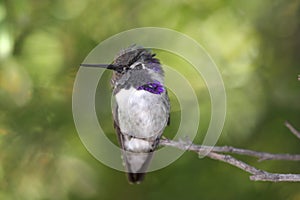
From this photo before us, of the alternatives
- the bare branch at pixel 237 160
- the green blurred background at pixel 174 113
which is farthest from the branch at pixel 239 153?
the green blurred background at pixel 174 113

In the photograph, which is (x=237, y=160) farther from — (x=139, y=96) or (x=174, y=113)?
(x=174, y=113)

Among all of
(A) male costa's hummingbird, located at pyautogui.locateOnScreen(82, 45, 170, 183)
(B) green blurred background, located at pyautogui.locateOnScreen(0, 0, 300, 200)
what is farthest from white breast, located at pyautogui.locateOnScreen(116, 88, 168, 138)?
(B) green blurred background, located at pyautogui.locateOnScreen(0, 0, 300, 200)

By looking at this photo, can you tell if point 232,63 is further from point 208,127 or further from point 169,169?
point 169,169

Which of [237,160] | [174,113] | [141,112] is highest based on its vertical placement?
[174,113]

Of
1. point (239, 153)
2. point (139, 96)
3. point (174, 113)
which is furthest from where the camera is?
point (174, 113)

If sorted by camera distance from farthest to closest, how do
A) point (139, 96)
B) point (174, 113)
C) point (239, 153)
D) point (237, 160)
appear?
point (174, 113), point (139, 96), point (239, 153), point (237, 160)

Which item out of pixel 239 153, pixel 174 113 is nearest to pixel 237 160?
pixel 239 153

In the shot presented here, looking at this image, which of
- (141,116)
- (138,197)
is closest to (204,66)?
(141,116)
